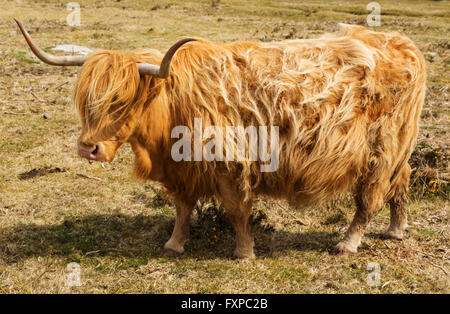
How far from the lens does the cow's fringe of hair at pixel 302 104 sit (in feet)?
12.0

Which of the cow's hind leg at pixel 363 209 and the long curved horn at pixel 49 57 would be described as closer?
the long curved horn at pixel 49 57

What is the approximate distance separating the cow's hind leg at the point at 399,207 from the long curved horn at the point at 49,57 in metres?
3.07

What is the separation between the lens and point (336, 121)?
3.71 metres

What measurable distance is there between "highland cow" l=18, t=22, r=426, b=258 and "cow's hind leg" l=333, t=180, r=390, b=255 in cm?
2

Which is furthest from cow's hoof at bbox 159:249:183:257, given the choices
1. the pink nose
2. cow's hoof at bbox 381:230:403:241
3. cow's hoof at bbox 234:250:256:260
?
cow's hoof at bbox 381:230:403:241

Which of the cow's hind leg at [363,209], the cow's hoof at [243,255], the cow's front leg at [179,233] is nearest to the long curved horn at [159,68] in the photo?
the cow's front leg at [179,233]

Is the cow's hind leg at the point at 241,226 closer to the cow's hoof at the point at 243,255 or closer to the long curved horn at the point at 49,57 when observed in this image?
the cow's hoof at the point at 243,255

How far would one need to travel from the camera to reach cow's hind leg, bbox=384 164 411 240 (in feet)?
14.6

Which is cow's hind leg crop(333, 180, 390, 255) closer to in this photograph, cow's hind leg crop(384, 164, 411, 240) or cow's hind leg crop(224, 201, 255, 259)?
cow's hind leg crop(384, 164, 411, 240)

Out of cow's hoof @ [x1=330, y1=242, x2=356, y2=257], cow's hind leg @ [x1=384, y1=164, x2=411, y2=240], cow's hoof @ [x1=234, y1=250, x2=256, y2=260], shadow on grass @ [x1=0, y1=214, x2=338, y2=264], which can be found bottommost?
shadow on grass @ [x1=0, y1=214, x2=338, y2=264]

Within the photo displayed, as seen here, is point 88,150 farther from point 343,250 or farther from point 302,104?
point 343,250

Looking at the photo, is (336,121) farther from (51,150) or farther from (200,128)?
(51,150)
